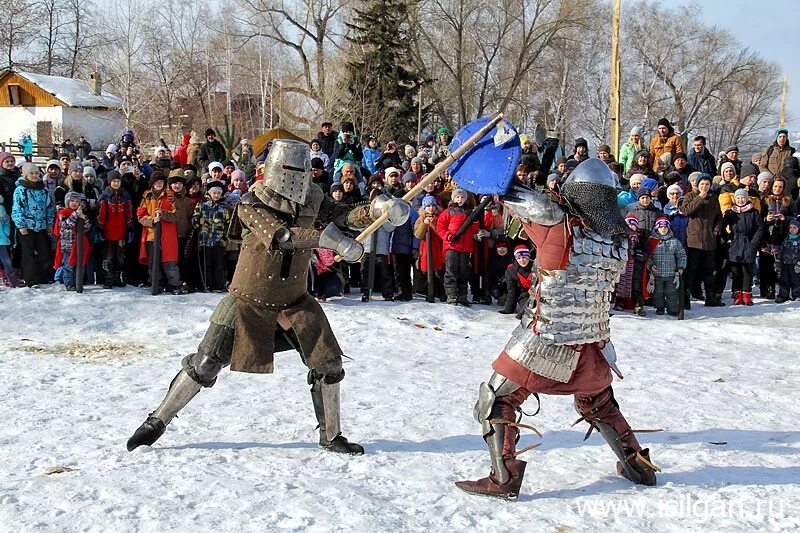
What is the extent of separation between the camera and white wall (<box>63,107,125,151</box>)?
39.4 metres

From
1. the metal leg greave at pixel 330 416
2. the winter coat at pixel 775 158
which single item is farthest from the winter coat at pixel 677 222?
the metal leg greave at pixel 330 416

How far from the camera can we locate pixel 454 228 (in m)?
8.87

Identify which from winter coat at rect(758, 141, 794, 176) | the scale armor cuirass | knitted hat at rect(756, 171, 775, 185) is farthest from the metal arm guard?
winter coat at rect(758, 141, 794, 176)

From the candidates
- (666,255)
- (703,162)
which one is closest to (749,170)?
(703,162)

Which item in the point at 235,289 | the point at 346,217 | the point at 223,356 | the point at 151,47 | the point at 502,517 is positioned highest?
the point at 151,47

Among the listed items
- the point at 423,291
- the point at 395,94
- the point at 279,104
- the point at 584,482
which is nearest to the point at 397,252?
the point at 423,291

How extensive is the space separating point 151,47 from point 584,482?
33.7 metres

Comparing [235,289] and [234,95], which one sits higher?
[234,95]

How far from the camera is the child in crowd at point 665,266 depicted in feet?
28.6

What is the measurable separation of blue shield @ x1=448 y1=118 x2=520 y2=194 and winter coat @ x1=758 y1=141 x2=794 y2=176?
29.0 ft

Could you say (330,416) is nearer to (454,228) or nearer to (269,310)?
(269,310)

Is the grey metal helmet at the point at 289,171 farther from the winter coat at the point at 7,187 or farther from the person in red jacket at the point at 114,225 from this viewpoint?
the winter coat at the point at 7,187

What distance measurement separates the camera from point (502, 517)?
326 cm

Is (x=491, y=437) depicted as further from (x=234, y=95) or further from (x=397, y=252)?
(x=234, y=95)
